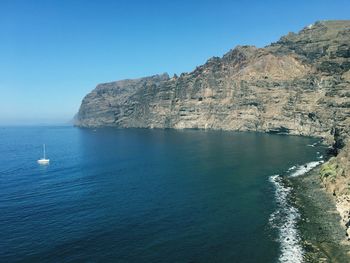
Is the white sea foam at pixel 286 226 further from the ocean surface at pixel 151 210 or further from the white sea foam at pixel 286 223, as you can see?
the ocean surface at pixel 151 210

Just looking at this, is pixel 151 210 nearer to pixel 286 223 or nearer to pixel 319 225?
pixel 286 223

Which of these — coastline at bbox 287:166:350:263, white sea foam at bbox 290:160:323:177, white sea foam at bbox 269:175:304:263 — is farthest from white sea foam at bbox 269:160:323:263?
white sea foam at bbox 290:160:323:177

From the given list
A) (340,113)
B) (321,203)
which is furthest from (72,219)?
(340,113)

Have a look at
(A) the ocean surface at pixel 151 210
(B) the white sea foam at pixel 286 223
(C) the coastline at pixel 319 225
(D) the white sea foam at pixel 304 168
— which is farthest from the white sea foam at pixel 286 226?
(D) the white sea foam at pixel 304 168

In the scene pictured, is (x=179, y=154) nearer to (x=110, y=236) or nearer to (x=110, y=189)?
(x=110, y=189)

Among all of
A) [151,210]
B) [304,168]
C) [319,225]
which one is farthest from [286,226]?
[304,168]

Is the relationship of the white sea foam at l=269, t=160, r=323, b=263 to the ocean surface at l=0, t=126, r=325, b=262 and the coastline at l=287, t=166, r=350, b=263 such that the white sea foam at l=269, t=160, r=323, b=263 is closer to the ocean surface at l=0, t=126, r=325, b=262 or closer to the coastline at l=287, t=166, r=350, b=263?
the ocean surface at l=0, t=126, r=325, b=262
